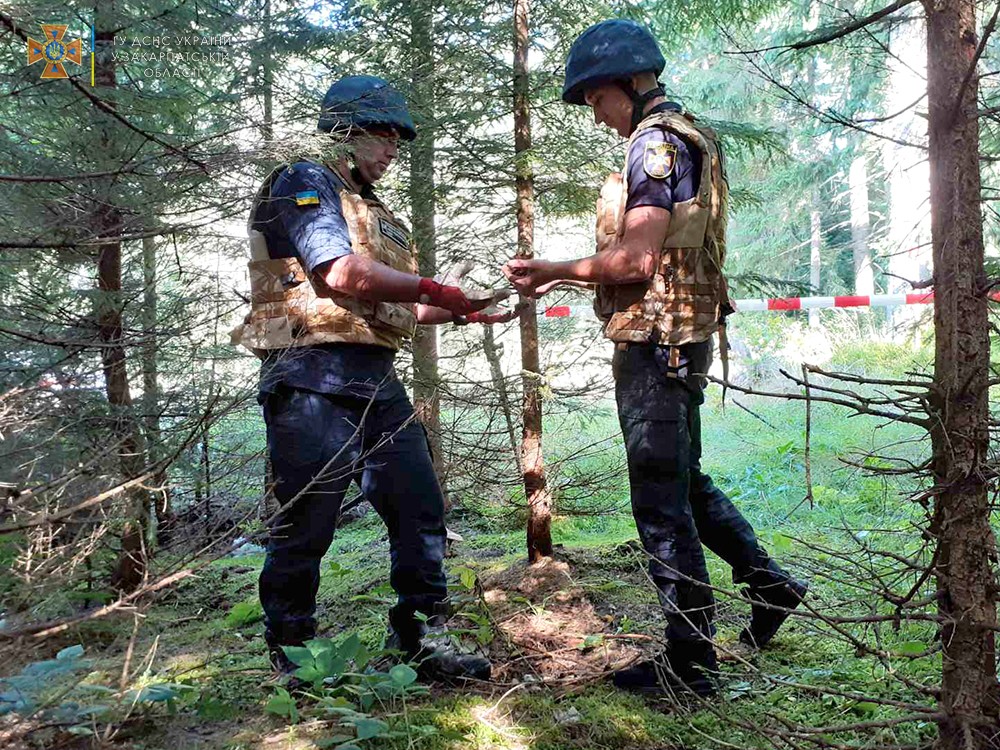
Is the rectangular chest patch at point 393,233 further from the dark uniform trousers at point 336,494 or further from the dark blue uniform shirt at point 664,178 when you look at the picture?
the dark blue uniform shirt at point 664,178

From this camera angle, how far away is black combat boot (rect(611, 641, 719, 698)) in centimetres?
292

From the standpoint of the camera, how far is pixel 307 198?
120 inches

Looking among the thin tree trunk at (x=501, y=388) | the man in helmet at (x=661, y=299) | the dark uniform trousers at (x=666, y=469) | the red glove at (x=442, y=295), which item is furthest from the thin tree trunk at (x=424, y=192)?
the dark uniform trousers at (x=666, y=469)

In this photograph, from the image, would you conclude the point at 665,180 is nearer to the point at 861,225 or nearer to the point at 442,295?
the point at 442,295

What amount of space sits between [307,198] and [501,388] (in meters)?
2.03

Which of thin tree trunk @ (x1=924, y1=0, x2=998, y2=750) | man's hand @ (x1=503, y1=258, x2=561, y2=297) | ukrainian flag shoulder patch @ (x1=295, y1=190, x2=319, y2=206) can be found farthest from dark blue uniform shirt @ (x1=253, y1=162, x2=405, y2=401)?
thin tree trunk @ (x1=924, y1=0, x2=998, y2=750)

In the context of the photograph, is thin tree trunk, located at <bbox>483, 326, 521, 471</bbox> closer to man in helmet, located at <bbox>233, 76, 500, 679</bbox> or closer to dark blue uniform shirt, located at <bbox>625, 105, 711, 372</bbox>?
man in helmet, located at <bbox>233, 76, 500, 679</bbox>

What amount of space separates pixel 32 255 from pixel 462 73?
2719mm

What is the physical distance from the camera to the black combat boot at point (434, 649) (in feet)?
10.1

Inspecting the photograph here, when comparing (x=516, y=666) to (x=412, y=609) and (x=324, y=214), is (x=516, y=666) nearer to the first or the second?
(x=412, y=609)

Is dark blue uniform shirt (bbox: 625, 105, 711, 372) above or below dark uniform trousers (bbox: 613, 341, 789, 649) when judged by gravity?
above

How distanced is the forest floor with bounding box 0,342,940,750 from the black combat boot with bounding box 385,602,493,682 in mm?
76

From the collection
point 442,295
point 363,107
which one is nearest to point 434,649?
point 442,295

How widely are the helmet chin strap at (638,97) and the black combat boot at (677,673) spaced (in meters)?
2.24
